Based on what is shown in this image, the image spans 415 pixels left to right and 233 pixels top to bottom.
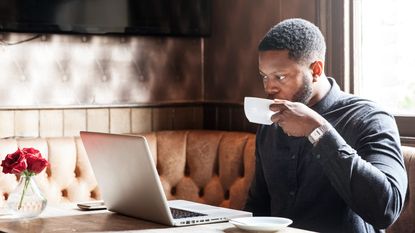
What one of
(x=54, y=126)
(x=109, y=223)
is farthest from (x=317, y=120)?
(x=54, y=126)

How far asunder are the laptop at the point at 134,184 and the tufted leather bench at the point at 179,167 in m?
1.10

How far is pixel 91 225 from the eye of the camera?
95.3 inches

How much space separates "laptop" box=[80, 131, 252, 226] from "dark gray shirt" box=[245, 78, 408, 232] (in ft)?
0.95

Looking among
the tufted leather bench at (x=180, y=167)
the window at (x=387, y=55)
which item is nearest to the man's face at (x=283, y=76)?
the window at (x=387, y=55)

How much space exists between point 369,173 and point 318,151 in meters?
0.17

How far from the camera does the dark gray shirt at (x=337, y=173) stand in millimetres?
2359

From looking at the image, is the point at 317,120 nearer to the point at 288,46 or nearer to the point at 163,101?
the point at 288,46

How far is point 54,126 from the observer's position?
13.1ft

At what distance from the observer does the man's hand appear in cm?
239

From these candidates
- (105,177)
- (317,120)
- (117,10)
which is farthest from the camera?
(117,10)

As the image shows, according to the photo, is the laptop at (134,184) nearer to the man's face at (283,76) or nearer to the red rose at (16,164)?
the red rose at (16,164)

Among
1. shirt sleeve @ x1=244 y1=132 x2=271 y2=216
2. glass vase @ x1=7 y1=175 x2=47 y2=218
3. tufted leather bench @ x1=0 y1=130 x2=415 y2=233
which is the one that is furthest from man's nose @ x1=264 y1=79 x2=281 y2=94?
tufted leather bench @ x1=0 y1=130 x2=415 y2=233

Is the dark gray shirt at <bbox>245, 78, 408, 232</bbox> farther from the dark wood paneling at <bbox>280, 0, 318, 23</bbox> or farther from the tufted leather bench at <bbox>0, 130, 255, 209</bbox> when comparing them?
the dark wood paneling at <bbox>280, 0, 318, 23</bbox>

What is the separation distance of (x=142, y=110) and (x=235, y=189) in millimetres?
797
